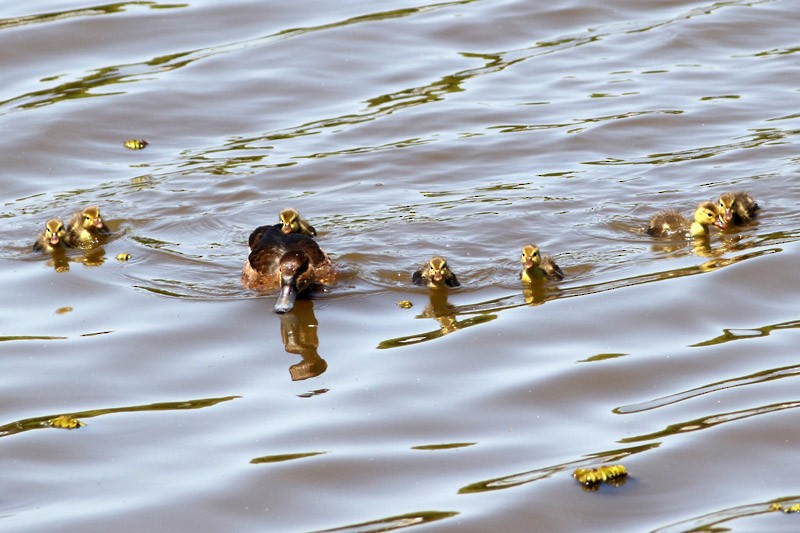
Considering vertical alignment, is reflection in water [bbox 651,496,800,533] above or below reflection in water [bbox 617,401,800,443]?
below

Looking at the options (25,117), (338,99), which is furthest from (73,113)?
(338,99)

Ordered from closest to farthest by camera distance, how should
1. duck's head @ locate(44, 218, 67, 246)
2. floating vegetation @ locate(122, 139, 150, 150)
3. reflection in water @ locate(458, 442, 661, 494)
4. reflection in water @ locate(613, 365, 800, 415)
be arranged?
reflection in water @ locate(458, 442, 661, 494) < reflection in water @ locate(613, 365, 800, 415) < duck's head @ locate(44, 218, 67, 246) < floating vegetation @ locate(122, 139, 150, 150)

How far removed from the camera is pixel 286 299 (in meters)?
9.62

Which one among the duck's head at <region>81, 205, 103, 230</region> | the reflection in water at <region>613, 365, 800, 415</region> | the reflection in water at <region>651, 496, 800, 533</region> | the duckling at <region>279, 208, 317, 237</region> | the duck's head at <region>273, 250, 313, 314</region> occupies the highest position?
the duck's head at <region>81, 205, 103, 230</region>

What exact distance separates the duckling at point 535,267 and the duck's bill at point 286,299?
5.67 ft

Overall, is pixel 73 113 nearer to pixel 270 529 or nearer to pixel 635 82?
pixel 635 82

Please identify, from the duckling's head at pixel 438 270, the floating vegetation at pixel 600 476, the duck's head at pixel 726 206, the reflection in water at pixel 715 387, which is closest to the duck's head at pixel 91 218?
the duckling's head at pixel 438 270

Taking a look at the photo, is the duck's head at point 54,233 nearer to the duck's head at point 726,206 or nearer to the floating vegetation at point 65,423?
the floating vegetation at point 65,423

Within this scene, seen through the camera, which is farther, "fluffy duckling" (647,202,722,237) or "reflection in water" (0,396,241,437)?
"fluffy duckling" (647,202,722,237)

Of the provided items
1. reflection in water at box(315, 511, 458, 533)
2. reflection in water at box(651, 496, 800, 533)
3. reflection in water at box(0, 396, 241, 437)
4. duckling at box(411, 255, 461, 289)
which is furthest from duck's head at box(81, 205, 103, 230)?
reflection in water at box(651, 496, 800, 533)

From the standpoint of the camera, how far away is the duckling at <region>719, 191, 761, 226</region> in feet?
36.1

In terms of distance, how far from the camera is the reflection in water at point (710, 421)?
7.28 metres

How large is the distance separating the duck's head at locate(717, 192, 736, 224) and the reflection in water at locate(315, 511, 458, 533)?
5229mm

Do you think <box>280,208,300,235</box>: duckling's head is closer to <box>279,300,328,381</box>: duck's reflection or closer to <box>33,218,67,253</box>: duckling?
<box>279,300,328,381</box>: duck's reflection
